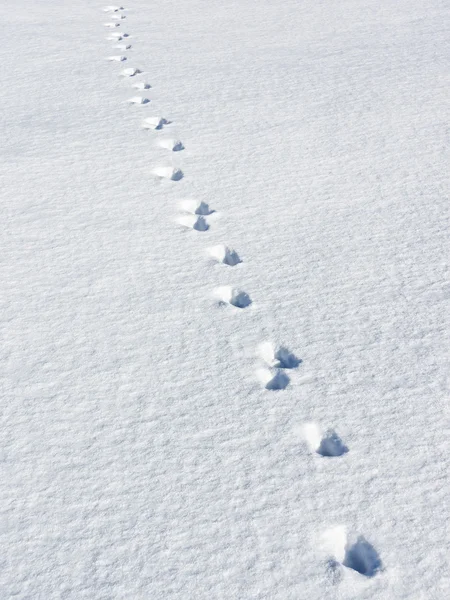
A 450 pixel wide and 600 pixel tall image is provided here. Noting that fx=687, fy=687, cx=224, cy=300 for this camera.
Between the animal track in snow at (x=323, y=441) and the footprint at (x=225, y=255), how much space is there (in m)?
0.81

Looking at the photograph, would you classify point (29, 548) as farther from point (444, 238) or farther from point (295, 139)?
point (295, 139)

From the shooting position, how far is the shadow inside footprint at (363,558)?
1366 mm

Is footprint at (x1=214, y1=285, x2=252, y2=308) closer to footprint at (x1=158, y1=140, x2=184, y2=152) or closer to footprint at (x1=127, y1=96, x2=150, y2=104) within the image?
footprint at (x1=158, y1=140, x2=184, y2=152)

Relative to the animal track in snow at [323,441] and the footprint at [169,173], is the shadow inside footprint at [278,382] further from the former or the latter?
the footprint at [169,173]

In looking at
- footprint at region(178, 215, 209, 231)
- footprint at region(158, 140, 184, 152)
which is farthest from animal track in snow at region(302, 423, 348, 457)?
footprint at region(158, 140, 184, 152)

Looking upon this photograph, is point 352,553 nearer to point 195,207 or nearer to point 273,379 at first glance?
point 273,379

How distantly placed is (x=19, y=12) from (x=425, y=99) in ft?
11.6

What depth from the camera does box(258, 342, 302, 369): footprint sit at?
1.88 metres

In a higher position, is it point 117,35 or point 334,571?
point 117,35

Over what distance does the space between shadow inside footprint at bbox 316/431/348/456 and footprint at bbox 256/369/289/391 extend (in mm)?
210

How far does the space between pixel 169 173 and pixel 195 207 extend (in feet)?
1.13

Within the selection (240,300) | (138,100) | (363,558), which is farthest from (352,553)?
(138,100)

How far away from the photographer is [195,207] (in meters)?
2.69

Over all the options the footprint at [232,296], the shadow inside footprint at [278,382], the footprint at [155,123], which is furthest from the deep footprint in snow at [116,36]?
the shadow inside footprint at [278,382]
